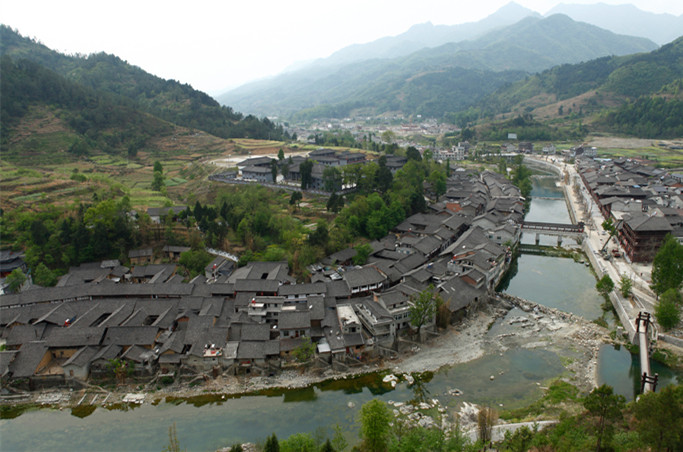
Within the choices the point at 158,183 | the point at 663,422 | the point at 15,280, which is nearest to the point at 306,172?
the point at 158,183

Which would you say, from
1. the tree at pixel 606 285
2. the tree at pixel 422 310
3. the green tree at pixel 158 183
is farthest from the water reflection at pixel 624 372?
the green tree at pixel 158 183

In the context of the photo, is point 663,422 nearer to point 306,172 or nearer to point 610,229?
point 610,229

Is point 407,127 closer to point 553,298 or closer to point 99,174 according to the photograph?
point 99,174

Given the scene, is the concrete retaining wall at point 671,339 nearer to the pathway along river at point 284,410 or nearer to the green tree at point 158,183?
the pathway along river at point 284,410

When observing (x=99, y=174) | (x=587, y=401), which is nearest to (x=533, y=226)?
(x=587, y=401)

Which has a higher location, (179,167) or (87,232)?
(179,167)
